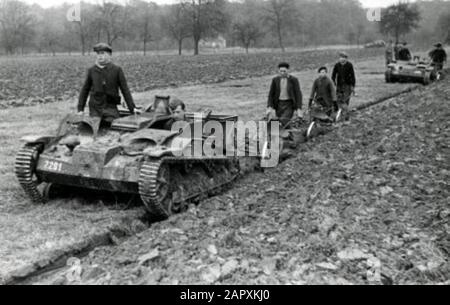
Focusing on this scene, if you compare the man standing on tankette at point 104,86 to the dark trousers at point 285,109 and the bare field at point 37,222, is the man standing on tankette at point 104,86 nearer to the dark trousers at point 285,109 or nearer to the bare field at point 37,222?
the bare field at point 37,222

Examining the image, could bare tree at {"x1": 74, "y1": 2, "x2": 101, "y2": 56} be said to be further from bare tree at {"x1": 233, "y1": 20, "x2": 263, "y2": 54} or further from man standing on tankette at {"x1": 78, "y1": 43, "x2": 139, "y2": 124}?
man standing on tankette at {"x1": 78, "y1": 43, "x2": 139, "y2": 124}

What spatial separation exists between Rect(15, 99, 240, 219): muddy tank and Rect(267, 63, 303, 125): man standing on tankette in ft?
7.84

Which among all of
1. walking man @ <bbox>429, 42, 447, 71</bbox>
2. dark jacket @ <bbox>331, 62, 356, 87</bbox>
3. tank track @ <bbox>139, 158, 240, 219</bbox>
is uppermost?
walking man @ <bbox>429, 42, 447, 71</bbox>

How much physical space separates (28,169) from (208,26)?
61.7 meters

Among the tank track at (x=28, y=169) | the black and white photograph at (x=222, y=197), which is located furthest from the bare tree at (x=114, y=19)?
the tank track at (x=28, y=169)

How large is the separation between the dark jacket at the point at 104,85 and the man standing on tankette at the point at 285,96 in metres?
3.26

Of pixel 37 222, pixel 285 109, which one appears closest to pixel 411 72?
pixel 285 109

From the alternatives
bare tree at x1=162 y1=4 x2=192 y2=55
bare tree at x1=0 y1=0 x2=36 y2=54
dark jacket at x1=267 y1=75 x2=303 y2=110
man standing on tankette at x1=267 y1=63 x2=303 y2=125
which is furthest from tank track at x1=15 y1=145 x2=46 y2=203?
bare tree at x1=0 y1=0 x2=36 y2=54

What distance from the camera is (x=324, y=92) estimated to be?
1227cm

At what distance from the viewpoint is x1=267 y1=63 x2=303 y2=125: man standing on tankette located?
10.8 m

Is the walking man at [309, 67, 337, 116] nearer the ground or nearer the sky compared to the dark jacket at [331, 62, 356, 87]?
nearer the ground
